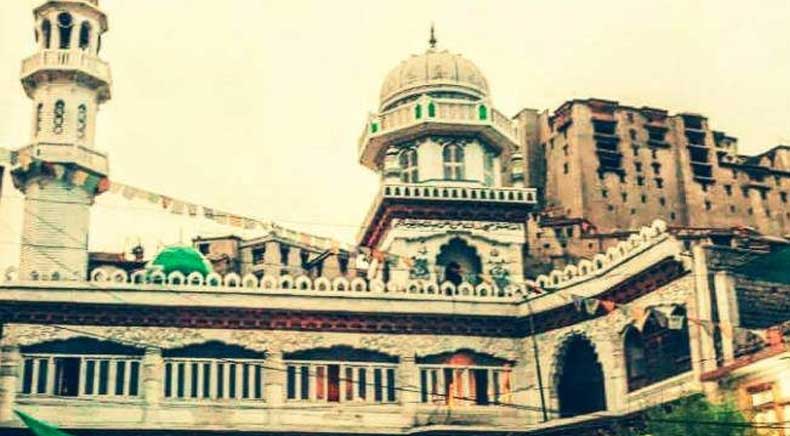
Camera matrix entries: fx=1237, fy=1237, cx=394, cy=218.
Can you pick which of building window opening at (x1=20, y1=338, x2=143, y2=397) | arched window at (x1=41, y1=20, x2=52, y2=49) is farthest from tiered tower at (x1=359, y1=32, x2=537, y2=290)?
arched window at (x1=41, y1=20, x2=52, y2=49)

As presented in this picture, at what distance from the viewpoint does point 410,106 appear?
1672 inches

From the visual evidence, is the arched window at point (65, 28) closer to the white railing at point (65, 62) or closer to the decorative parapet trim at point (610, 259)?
the white railing at point (65, 62)

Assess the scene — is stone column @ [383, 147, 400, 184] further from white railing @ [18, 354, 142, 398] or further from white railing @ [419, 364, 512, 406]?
white railing @ [18, 354, 142, 398]

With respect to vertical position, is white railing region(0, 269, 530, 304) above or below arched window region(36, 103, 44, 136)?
below

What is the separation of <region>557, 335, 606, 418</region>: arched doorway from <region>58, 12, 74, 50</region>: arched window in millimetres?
20723

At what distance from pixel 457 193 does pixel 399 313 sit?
5.75 meters

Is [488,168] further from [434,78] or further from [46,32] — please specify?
[46,32]

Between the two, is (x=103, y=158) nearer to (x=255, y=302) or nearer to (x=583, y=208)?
(x=255, y=302)

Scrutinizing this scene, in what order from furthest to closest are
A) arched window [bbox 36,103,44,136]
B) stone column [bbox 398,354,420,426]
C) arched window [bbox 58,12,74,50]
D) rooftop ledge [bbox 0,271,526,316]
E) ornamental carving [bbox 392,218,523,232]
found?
arched window [bbox 58,12,74,50], arched window [bbox 36,103,44,136], ornamental carving [bbox 392,218,523,232], stone column [bbox 398,354,420,426], rooftop ledge [bbox 0,271,526,316]

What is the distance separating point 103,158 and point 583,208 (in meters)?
43.3

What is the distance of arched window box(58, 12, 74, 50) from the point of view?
1709 inches

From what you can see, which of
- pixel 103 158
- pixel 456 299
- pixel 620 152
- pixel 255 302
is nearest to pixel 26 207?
pixel 103 158

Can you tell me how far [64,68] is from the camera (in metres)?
42.3

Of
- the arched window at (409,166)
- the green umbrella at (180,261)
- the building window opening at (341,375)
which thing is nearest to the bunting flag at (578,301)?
the building window opening at (341,375)
